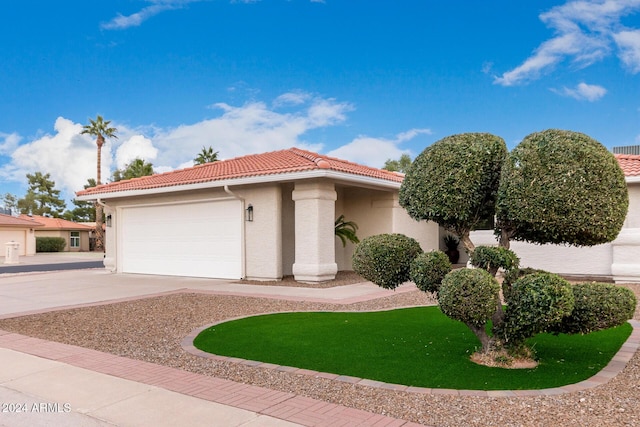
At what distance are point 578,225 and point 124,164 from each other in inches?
2152

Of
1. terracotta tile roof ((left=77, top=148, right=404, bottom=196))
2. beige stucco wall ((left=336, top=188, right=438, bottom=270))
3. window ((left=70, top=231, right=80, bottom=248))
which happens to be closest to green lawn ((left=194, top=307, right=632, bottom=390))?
terracotta tile roof ((left=77, top=148, right=404, bottom=196))

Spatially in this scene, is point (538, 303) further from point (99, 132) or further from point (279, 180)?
point (99, 132)

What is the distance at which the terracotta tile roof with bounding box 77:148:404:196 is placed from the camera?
14.1m

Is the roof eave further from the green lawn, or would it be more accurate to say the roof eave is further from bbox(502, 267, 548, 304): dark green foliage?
bbox(502, 267, 548, 304): dark green foliage

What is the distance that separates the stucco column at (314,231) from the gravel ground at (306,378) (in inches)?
139

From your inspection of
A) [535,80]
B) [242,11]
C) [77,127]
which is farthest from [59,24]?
[77,127]

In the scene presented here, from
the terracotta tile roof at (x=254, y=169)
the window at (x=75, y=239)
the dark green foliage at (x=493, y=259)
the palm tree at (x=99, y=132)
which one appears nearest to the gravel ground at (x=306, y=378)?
the dark green foliage at (x=493, y=259)

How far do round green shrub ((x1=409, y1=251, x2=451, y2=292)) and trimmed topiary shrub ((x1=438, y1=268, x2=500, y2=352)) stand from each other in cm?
44

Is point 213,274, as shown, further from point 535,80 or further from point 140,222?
point 535,80

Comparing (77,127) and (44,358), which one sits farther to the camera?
(77,127)

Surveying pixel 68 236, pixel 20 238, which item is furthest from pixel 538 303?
pixel 68 236

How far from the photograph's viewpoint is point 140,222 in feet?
60.1

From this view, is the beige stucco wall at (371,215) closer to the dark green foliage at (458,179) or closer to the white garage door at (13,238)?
the dark green foliage at (458,179)

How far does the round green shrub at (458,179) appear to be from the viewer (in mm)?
5293
